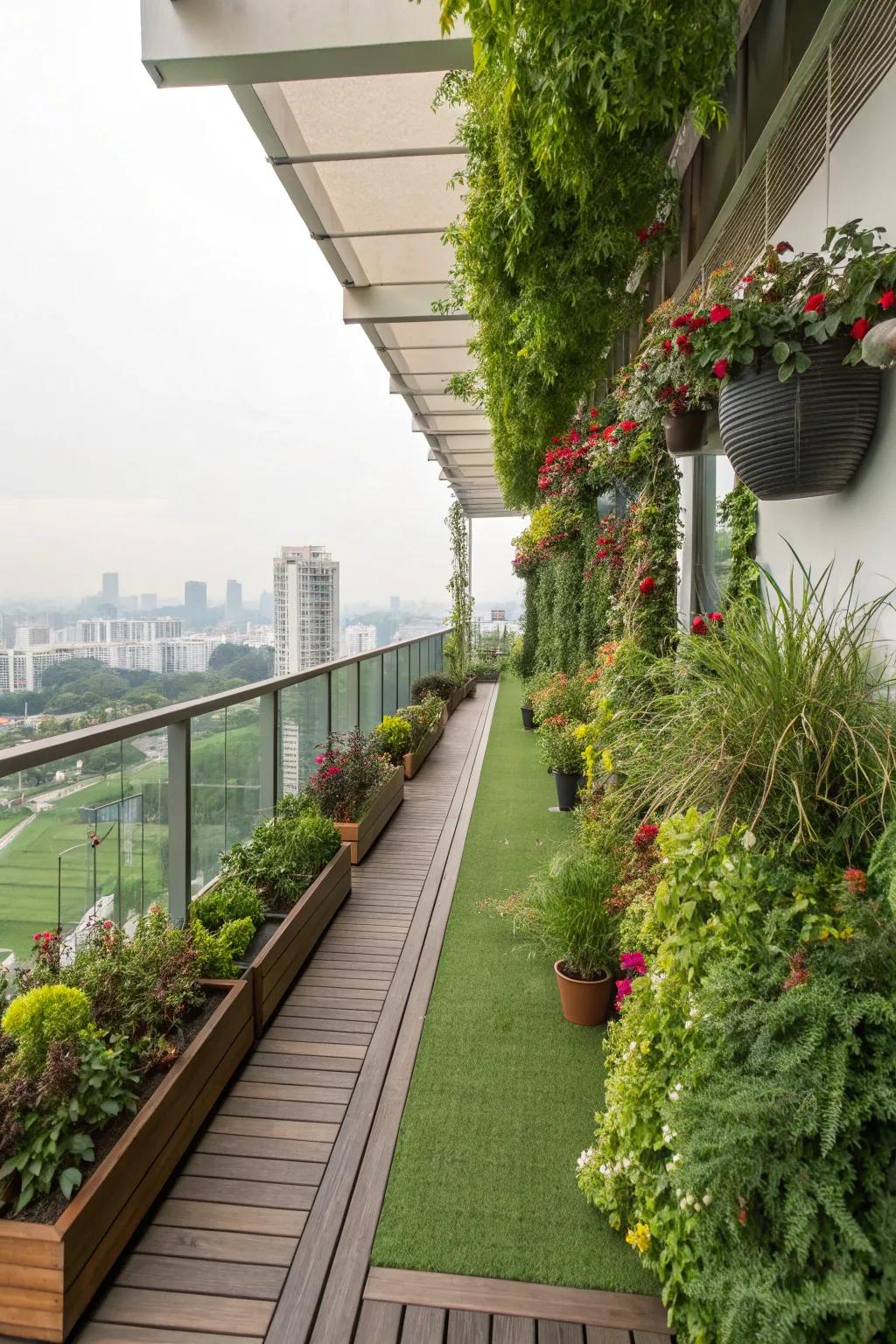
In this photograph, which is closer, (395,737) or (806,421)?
(806,421)

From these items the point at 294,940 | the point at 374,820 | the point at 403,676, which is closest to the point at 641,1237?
the point at 294,940

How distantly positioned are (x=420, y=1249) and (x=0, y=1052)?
3.84 feet

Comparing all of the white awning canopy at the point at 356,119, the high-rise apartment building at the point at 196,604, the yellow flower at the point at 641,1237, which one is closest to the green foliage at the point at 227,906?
the yellow flower at the point at 641,1237

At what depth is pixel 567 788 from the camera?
5785mm

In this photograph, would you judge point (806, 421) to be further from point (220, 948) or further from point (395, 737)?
point (395, 737)

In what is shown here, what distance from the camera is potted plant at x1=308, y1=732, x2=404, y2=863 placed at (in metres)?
4.68

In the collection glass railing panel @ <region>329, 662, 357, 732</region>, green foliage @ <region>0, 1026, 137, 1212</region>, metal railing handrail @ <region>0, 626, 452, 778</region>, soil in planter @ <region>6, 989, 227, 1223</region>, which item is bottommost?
soil in planter @ <region>6, 989, 227, 1223</region>

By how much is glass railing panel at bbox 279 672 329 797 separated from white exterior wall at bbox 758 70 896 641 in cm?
283

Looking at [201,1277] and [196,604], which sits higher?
[196,604]

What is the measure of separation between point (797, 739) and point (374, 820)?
3.63 m

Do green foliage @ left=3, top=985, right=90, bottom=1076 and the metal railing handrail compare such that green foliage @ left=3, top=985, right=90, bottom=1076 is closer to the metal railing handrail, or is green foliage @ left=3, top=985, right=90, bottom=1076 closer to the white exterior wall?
the metal railing handrail

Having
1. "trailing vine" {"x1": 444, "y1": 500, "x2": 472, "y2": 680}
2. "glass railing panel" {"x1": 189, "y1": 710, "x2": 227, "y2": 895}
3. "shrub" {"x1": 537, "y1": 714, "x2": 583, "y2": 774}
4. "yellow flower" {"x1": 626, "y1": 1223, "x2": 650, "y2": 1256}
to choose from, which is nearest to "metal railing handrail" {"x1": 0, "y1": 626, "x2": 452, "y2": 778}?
"glass railing panel" {"x1": 189, "y1": 710, "x2": 227, "y2": 895}

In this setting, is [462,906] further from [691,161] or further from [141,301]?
[141,301]

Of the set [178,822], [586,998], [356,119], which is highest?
[356,119]
